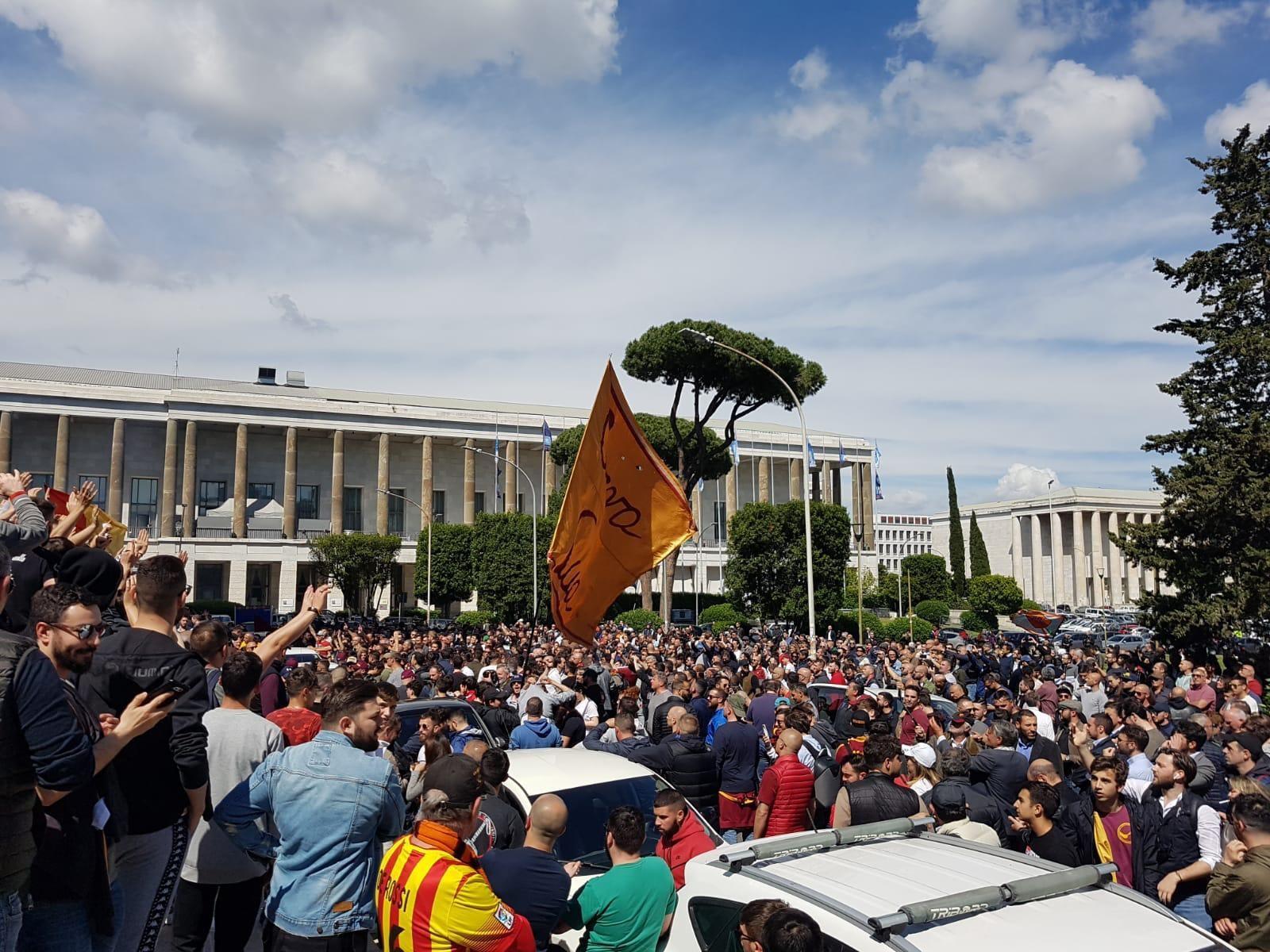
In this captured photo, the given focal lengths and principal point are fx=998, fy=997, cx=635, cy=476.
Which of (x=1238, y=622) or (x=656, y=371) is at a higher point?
(x=656, y=371)

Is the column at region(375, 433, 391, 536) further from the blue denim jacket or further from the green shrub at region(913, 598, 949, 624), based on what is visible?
the blue denim jacket

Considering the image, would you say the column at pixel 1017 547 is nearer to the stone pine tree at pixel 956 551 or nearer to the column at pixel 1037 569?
the column at pixel 1037 569

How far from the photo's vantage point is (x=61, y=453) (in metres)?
58.5

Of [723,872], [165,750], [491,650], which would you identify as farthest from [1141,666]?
[165,750]

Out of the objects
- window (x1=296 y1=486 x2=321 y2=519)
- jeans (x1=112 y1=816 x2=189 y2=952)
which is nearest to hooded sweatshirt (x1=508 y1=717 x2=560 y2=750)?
jeans (x1=112 y1=816 x2=189 y2=952)

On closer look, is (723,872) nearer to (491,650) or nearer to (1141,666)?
(491,650)

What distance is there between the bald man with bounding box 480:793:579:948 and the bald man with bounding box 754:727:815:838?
10.8ft

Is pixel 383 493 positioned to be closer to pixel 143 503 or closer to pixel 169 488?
pixel 169 488

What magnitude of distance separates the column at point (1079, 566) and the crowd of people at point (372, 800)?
95277 millimetres

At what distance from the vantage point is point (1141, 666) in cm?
2083

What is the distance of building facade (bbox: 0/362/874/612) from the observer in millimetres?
59781

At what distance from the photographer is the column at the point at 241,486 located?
2414 inches

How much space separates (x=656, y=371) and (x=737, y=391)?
330cm

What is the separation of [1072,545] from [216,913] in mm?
106625
